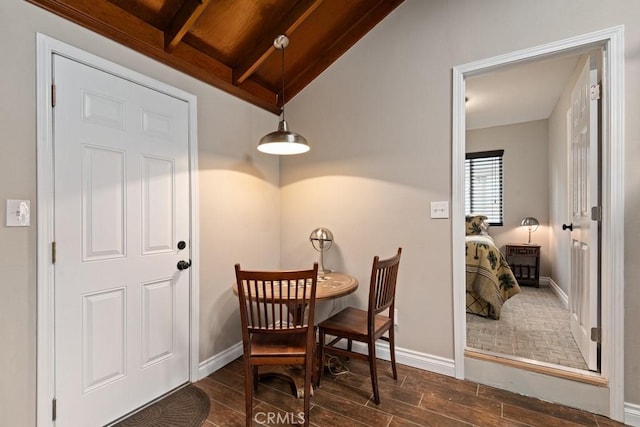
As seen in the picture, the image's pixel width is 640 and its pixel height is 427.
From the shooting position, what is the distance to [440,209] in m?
2.25

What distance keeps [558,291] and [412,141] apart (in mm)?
3436

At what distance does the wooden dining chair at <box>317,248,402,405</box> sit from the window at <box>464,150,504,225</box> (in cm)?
395

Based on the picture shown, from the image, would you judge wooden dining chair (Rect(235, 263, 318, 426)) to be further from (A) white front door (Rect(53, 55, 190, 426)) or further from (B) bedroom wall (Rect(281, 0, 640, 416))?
(B) bedroom wall (Rect(281, 0, 640, 416))

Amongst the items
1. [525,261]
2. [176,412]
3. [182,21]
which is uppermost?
[182,21]

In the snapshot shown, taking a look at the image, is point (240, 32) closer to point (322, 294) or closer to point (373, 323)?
point (322, 294)

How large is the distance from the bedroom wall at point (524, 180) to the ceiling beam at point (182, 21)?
5.05 m

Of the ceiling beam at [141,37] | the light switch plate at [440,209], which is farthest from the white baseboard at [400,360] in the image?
the ceiling beam at [141,37]

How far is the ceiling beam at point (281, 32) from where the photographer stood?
216cm

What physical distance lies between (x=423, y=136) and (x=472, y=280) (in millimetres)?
1846

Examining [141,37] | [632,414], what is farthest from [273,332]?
[632,414]

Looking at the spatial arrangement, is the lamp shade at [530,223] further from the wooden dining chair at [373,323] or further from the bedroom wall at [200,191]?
the bedroom wall at [200,191]

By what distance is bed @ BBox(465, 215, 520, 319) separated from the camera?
3.13 meters

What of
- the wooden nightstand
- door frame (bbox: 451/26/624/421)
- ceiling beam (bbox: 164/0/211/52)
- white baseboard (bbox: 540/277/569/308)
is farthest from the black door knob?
the wooden nightstand

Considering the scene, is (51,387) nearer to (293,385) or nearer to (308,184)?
(293,385)
